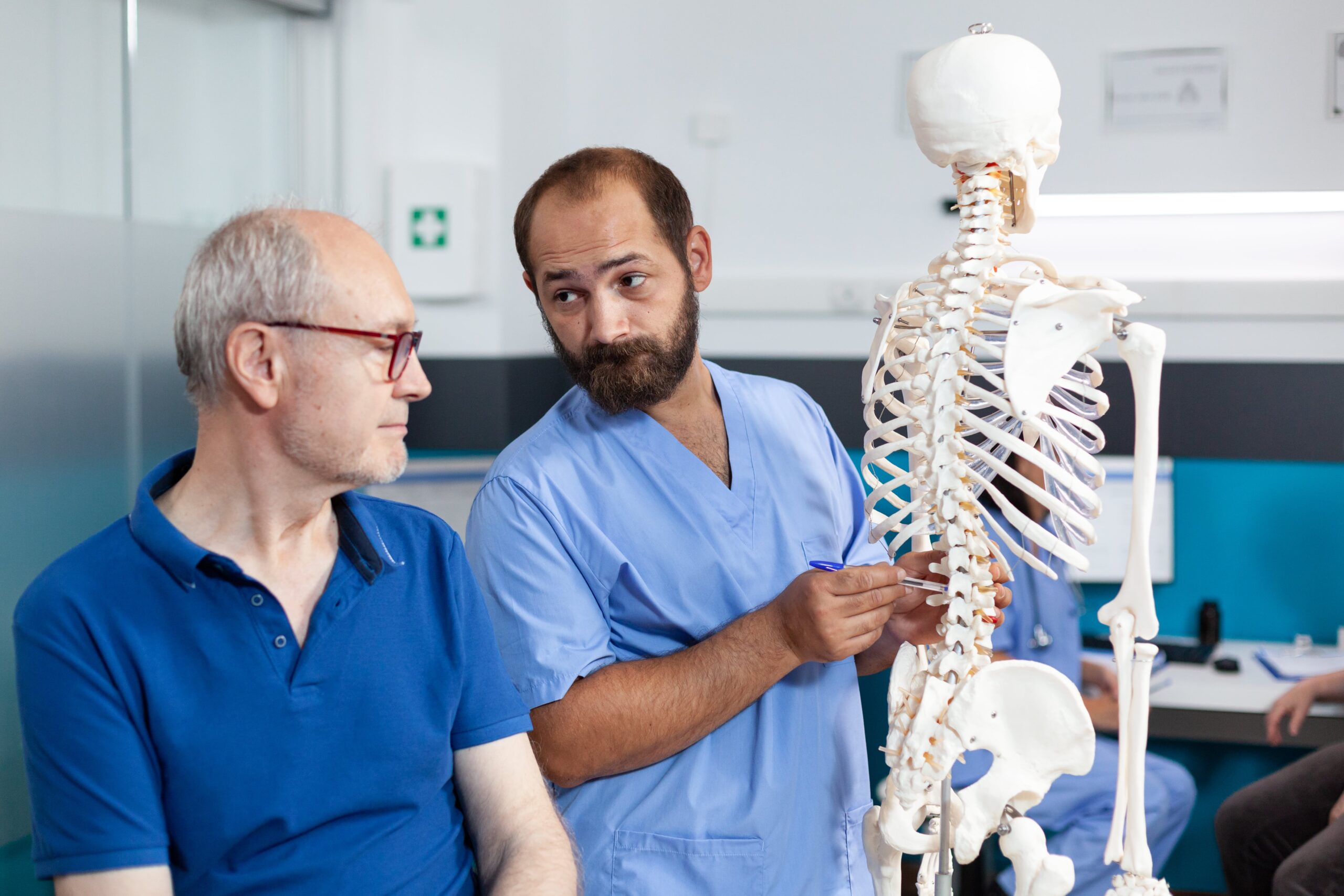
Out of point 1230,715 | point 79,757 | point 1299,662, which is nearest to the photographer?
point 79,757

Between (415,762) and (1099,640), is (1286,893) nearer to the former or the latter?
(1099,640)

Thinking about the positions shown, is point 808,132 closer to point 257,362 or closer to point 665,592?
point 665,592

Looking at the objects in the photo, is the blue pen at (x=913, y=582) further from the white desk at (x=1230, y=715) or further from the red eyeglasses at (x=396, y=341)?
the white desk at (x=1230, y=715)

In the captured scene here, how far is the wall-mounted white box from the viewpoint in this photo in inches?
118

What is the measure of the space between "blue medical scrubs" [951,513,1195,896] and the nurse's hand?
121cm

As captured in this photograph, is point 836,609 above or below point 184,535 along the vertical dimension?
below

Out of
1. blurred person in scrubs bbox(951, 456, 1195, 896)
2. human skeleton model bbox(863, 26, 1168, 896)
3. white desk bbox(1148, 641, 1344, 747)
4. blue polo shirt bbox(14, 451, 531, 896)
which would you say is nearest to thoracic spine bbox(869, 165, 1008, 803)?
human skeleton model bbox(863, 26, 1168, 896)

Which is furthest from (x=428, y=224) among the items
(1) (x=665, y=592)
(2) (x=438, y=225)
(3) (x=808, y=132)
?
(1) (x=665, y=592)

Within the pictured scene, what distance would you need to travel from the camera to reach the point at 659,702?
4.10ft

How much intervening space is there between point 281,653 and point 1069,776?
2.01 m

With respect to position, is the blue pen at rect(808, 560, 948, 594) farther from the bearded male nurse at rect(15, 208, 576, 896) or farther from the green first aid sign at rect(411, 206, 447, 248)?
the green first aid sign at rect(411, 206, 447, 248)

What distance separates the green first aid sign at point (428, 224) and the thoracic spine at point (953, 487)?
200 cm

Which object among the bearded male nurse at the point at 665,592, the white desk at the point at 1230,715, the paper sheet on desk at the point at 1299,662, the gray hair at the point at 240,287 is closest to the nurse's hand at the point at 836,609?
the bearded male nurse at the point at 665,592

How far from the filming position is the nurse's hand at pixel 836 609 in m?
1.21
